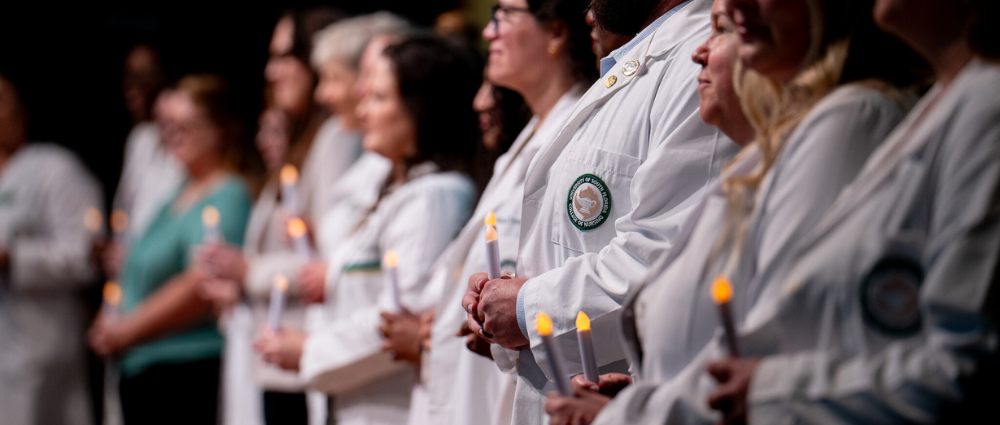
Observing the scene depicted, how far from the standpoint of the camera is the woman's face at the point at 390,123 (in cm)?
267

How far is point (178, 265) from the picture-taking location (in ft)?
12.4

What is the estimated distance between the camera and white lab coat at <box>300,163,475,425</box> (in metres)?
2.47

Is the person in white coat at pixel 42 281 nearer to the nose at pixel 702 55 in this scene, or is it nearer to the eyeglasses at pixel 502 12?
the eyeglasses at pixel 502 12

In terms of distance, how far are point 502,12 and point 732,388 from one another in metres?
1.27

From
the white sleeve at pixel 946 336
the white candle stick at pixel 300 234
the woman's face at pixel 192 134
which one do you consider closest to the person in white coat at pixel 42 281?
the woman's face at pixel 192 134

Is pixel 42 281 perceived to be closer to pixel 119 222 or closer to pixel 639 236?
pixel 119 222

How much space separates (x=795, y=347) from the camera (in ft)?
3.40

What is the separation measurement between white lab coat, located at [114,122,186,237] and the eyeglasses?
8.15ft

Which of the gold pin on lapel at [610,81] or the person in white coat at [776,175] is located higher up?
the gold pin on lapel at [610,81]

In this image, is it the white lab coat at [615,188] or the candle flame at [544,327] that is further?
the white lab coat at [615,188]

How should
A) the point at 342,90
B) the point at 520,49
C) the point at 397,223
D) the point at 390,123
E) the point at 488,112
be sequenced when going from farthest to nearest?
1. the point at 342,90
2. the point at 390,123
3. the point at 397,223
4. the point at 488,112
5. the point at 520,49

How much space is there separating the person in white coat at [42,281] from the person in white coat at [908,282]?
379 centimetres

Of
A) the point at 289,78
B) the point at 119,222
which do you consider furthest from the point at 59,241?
the point at 289,78

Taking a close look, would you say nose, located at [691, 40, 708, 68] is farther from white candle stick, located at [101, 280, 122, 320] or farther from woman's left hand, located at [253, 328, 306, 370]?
white candle stick, located at [101, 280, 122, 320]
